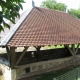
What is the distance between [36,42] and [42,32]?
1278mm

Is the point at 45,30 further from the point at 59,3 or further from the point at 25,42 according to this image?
the point at 59,3

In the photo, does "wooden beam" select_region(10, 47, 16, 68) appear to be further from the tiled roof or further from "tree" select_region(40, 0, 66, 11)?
"tree" select_region(40, 0, 66, 11)

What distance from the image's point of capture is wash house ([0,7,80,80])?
8266mm

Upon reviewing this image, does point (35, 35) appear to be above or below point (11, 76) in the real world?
above

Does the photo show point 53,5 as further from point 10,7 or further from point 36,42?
point 10,7

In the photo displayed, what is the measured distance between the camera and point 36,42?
27.5ft

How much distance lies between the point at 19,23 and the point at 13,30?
829 mm

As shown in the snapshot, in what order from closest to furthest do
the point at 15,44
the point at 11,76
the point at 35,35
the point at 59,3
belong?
the point at 15,44 < the point at 11,76 < the point at 35,35 < the point at 59,3

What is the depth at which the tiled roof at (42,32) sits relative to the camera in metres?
8.35

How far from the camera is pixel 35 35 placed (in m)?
8.95

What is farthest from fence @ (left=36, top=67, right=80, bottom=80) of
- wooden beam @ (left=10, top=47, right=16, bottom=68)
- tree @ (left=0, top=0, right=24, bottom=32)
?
tree @ (left=0, top=0, right=24, bottom=32)

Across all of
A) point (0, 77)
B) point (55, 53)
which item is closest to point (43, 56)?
point (55, 53)

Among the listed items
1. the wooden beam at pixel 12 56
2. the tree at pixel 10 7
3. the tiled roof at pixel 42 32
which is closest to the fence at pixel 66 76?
the tiled roof at pixel 42 32

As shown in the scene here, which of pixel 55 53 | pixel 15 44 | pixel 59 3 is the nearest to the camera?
pixel 15 44
